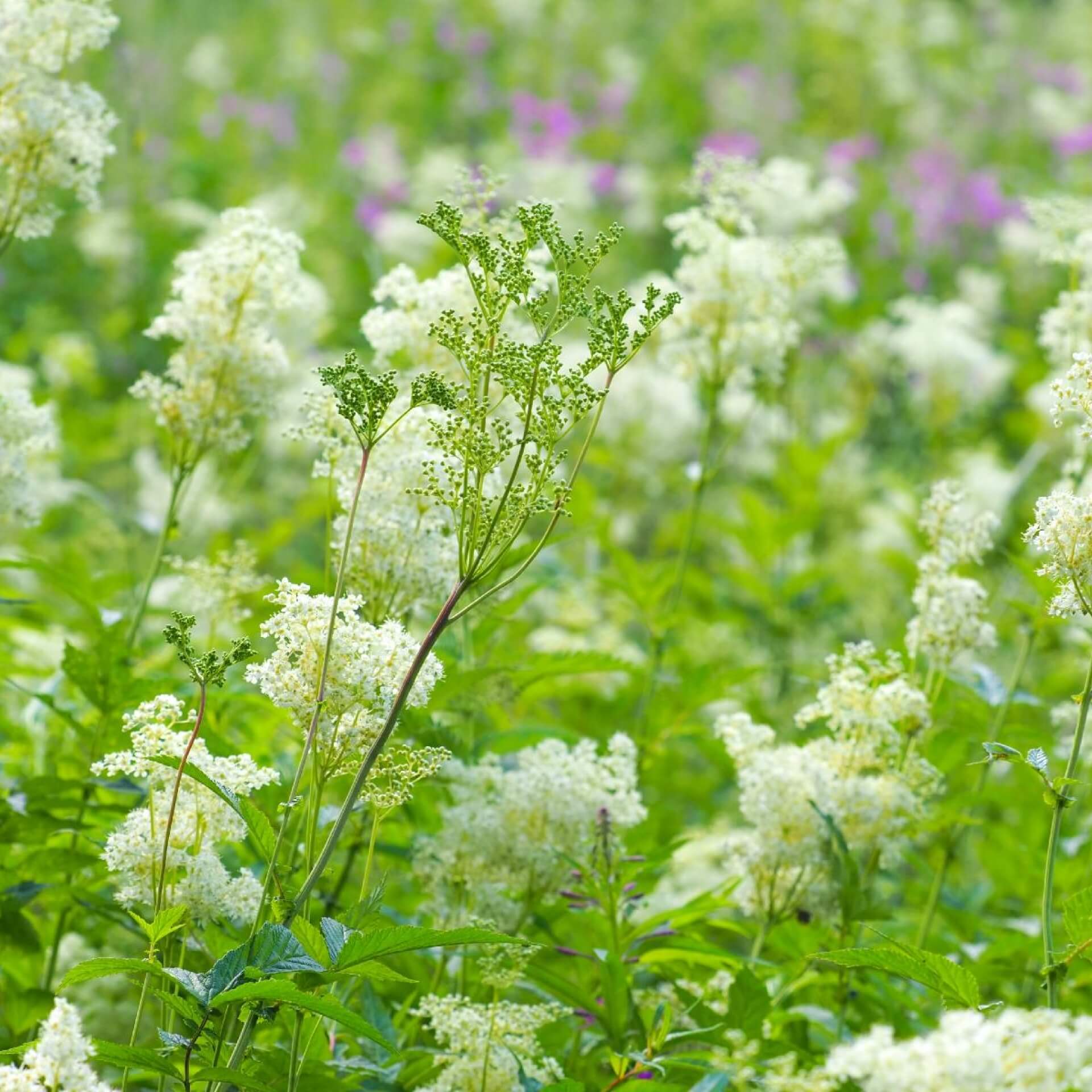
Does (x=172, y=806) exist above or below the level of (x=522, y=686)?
below

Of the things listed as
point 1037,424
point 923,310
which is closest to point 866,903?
point 923,310

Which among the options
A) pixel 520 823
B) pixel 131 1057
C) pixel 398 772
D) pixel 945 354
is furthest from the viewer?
pixel 945 354

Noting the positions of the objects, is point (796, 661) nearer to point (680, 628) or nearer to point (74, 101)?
point (680, 628)

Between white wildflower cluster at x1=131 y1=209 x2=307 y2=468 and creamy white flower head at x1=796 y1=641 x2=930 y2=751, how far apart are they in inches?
54.1

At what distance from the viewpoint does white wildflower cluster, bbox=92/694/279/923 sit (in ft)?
7.26

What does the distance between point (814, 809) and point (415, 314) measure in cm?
132

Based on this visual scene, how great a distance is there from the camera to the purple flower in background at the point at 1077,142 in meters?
11.9

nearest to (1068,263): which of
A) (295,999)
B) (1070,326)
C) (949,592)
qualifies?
(1070,326)

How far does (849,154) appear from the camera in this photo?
472 inches

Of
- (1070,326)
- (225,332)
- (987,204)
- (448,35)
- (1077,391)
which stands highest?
(448,35)

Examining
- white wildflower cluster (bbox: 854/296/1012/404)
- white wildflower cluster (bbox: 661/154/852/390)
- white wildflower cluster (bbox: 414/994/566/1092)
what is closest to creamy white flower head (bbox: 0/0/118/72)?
white wildflower cluster (bbox: 661/154/852/390)

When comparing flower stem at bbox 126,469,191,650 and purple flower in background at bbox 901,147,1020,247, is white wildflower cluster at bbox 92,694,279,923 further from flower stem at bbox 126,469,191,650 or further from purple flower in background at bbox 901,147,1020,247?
purple flower in background at bbox 901,147,1020,247

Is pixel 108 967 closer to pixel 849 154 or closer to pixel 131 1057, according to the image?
pixel 131 1057

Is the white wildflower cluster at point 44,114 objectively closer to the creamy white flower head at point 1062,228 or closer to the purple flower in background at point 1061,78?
the creamy white flower head at point 1062,228
